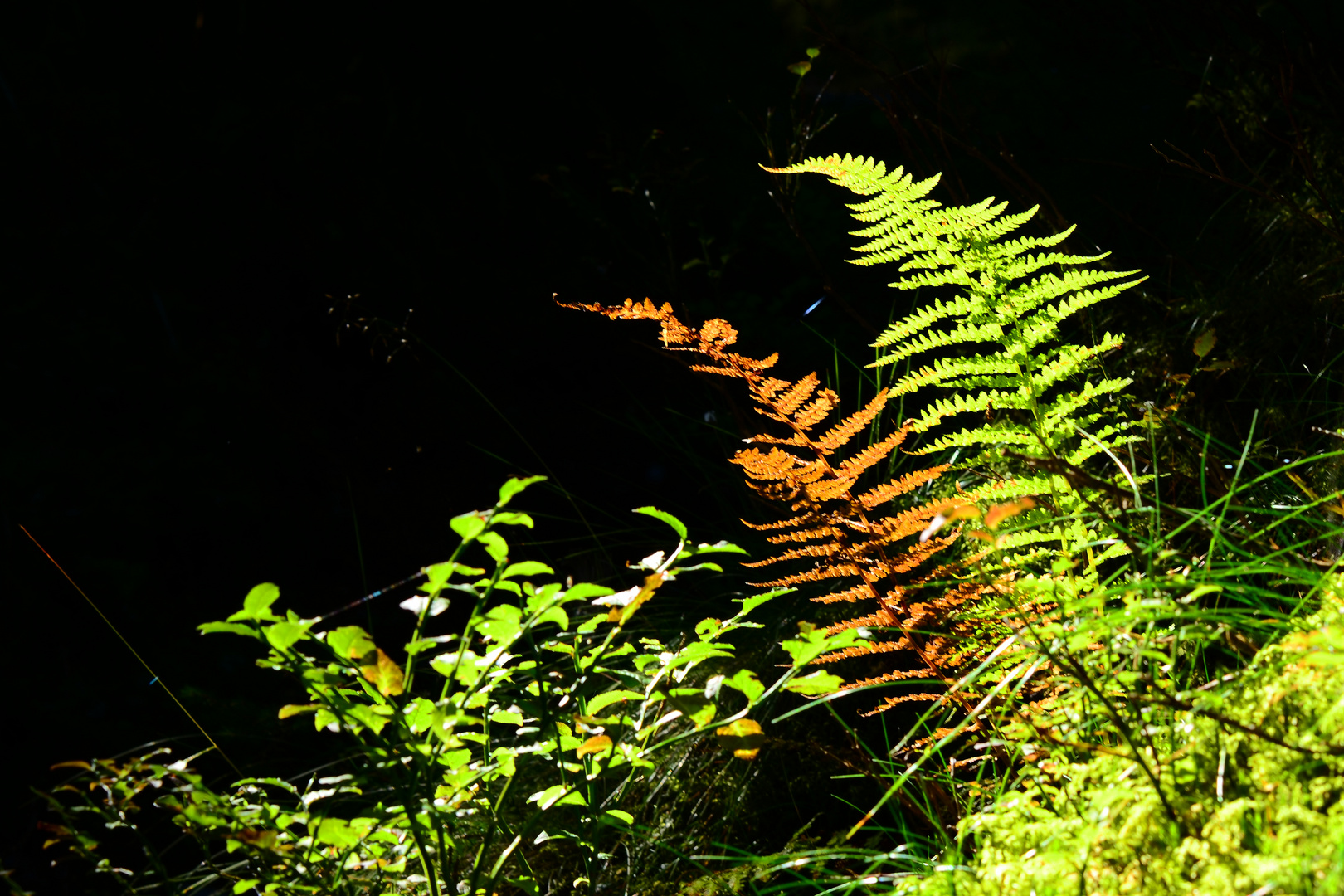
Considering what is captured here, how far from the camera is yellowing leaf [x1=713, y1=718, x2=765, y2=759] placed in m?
1.15

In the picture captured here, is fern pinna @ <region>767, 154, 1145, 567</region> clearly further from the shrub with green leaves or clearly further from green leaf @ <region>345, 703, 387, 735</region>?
green leaf @ <region>345, 703, 387, 735</region>

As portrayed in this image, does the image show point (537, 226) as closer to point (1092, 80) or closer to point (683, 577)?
point (683, 577)

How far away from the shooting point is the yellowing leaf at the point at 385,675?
3.76 ft

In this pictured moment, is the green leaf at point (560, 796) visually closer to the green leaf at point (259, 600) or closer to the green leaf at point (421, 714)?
the green leaf at point (421, 714)

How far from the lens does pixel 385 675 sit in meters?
1.15

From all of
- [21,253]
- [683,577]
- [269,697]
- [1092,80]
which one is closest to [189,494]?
[269,697]

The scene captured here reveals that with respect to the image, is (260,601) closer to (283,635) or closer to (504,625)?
(283,635)

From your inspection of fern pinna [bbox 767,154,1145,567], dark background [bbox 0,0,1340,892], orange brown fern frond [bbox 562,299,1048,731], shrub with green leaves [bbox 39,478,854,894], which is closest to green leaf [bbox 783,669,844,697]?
shrub with green leaves [bbox 39,478,854,894]

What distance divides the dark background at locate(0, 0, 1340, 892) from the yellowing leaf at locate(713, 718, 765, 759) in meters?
1.42

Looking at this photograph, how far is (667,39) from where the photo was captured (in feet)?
14.1

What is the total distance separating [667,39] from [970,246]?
3.18m

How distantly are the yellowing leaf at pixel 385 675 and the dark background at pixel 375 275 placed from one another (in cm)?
150

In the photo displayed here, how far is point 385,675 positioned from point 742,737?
437 millimetres

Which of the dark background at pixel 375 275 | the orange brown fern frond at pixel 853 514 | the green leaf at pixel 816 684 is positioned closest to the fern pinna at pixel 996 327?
the orange brown fern frond at pixel 853 514
